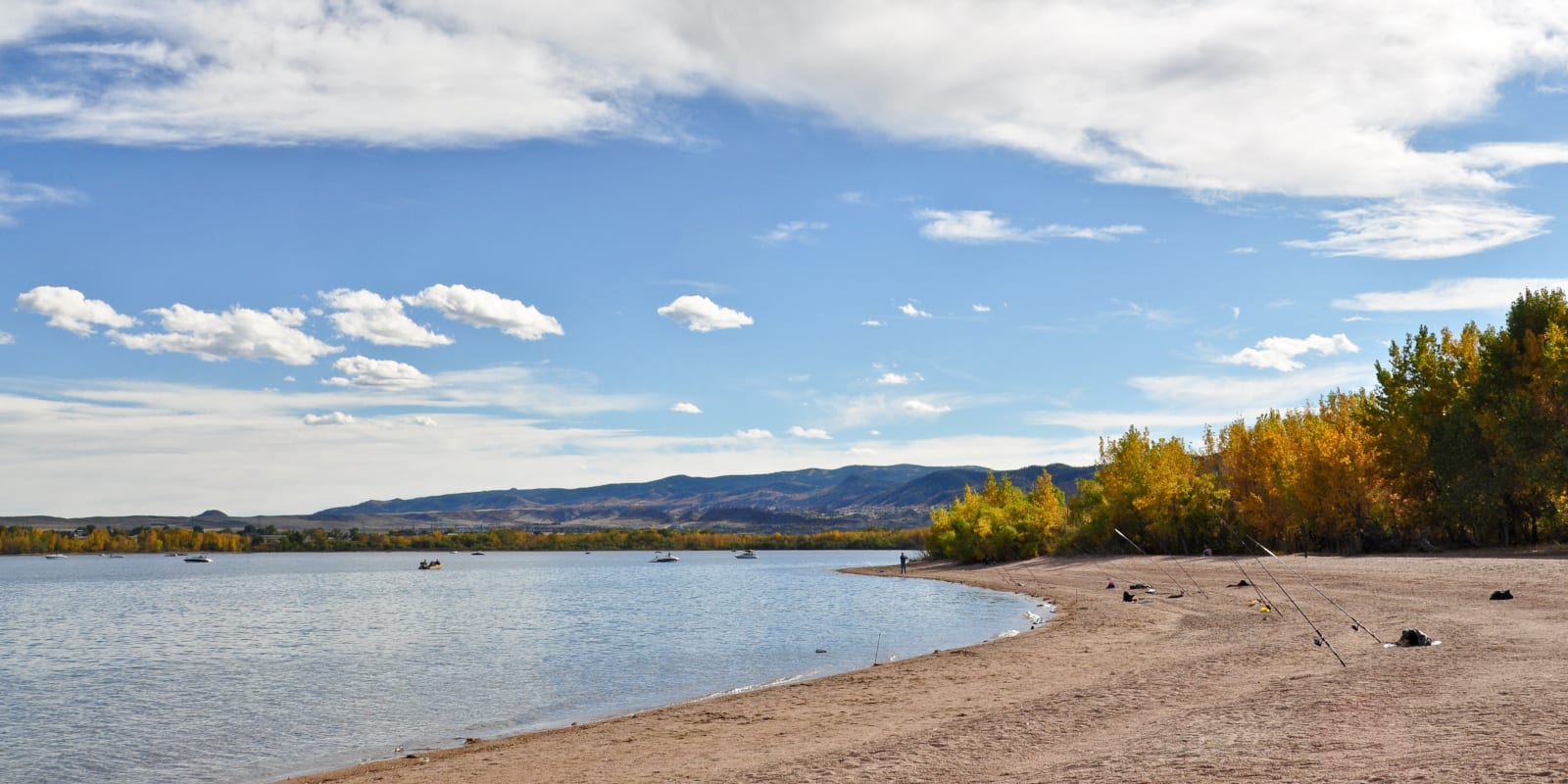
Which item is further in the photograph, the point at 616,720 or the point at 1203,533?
the point at 1203,533

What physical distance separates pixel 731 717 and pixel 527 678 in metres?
14.1

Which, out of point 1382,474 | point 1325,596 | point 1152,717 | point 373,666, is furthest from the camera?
point 1382,474

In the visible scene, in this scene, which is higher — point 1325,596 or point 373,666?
point 1325,596

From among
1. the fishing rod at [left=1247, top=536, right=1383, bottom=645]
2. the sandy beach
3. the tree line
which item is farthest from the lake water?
the tree line

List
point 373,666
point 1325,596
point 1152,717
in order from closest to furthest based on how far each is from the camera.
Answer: point 1152,717
point 1325,596
point 373,666

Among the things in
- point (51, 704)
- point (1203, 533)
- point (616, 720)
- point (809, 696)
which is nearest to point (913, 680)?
point (809, 696)

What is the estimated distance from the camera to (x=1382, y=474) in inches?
2832

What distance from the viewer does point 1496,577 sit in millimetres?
39312

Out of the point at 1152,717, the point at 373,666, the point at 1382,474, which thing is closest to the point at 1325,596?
the point at 1152,717

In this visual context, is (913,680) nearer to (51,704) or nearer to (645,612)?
(51,704)

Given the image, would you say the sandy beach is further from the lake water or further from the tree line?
the tree line

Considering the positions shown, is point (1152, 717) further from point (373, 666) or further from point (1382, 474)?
point (1382, 474)

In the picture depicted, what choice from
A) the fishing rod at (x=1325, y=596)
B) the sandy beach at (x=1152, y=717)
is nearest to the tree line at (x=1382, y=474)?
the fishing rod at (x=1325, y=596)

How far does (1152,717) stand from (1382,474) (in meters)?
66.0
